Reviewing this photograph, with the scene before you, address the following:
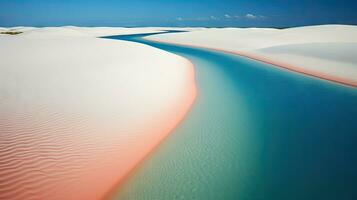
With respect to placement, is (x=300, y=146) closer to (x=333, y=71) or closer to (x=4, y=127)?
(x=4, y=127)

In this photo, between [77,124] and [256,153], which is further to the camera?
[77,124]

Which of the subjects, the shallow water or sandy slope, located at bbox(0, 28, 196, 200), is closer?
sandy slope, located at bbox(0, 28, 196, 200)

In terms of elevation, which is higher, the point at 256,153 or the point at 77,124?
the point at 77,124

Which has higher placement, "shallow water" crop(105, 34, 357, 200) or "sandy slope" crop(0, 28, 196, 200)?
"sandy slope" crop(0, 28, 196, 200)

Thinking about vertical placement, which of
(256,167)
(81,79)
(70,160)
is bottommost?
(256,167)

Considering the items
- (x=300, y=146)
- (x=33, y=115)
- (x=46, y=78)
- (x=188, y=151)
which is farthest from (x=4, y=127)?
(x=300, y=146)
